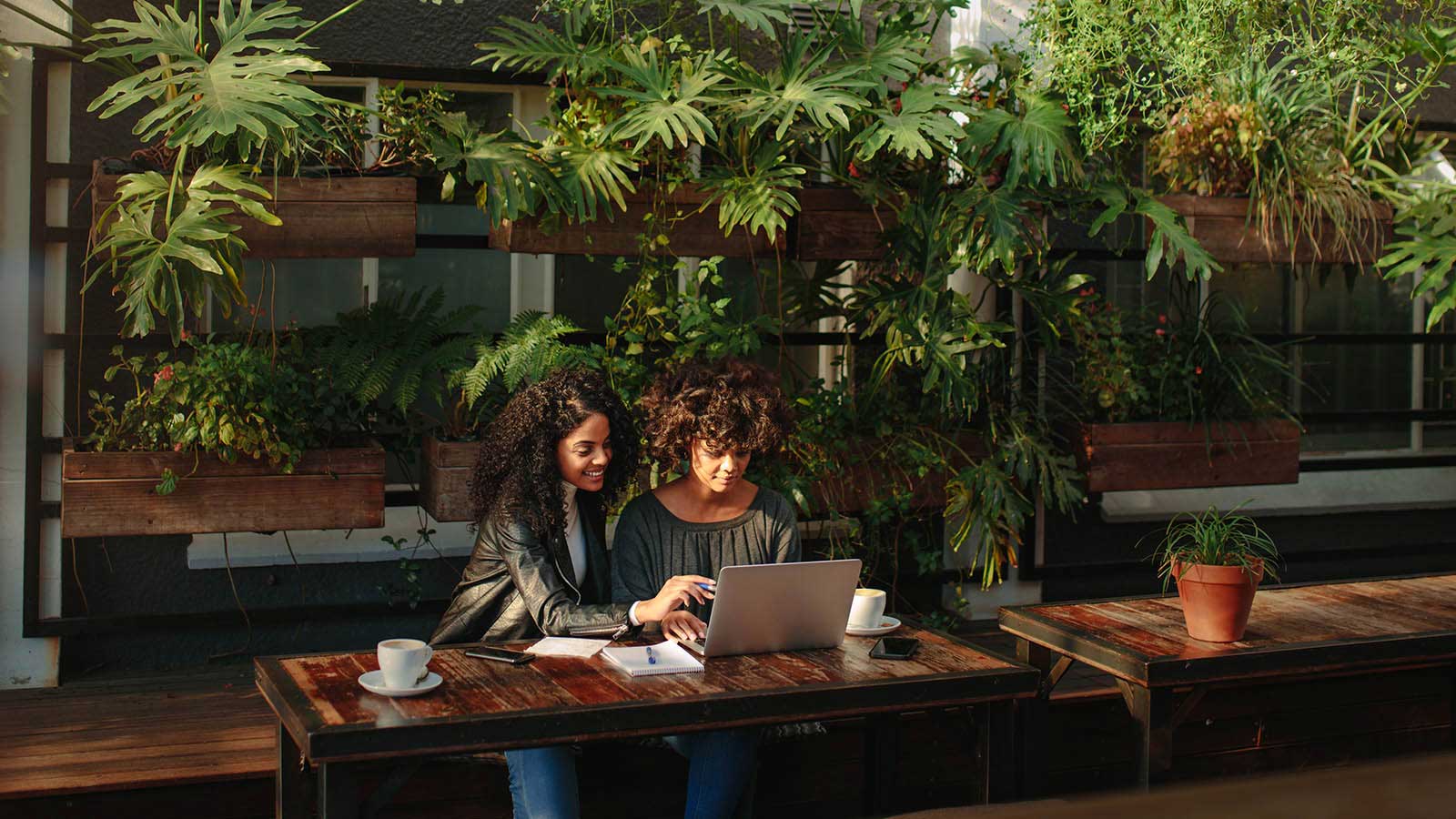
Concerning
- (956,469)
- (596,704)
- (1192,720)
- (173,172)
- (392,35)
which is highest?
(392,35)

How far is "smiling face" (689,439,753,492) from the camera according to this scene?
3.28 meters

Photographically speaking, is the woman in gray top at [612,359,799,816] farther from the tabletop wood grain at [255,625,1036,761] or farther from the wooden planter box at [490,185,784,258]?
the wooden planter box at [490,185,784,258]

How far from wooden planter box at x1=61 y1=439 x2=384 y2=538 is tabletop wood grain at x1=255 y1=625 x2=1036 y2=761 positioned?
111 cm

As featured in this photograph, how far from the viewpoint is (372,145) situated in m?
4.48

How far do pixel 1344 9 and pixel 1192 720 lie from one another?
7.66ft

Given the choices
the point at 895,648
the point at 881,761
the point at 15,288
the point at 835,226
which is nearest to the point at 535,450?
the point at 895,648

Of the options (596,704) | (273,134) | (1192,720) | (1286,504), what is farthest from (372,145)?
(1286,504)

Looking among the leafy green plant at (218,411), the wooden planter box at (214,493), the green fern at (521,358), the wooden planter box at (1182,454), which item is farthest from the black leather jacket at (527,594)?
the wooden planter box at (1182,454)

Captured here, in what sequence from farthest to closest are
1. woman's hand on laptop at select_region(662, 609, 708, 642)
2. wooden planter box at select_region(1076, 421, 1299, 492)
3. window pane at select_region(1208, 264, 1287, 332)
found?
window pane at select_region(1208, 264, 1287, 332) → wooden planter box at select_region(1076, 421, 1299, 492) → woman's hand on laptop at select_region(662, 609, 708, 642)

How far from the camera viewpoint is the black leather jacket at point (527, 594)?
9.82 feet

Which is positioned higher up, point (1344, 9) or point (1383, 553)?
point (1344, 9)

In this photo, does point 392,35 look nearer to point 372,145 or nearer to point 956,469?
point 372,145

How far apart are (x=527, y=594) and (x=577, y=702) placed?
62 cm

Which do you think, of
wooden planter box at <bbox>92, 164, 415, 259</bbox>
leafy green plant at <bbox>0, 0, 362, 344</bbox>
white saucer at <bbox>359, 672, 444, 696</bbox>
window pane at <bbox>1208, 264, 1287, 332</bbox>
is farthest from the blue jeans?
window pane at <bbox>1208, 264, 1287, 332</bbox>
